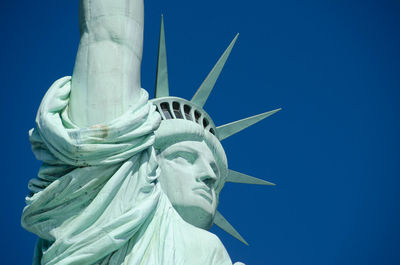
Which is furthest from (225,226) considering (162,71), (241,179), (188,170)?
(162,71)

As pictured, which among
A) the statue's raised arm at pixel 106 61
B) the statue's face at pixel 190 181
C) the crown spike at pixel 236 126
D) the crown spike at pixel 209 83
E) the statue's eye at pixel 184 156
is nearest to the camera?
the statue's raised arm at pixel 106 61

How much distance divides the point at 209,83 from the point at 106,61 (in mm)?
4037

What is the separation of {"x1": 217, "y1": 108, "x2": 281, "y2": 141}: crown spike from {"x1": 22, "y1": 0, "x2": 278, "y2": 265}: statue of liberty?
3.88 metres

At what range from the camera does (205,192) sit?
9164 mm

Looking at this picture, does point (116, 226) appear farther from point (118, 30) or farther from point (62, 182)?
point (118, 30)

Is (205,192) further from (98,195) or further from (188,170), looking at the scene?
(98,195)

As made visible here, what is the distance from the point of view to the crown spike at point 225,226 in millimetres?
11023

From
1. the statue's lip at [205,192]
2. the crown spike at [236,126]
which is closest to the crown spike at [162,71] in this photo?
the crown spike at [236,126]

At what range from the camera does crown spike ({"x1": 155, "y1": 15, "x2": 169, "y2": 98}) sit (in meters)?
10.7

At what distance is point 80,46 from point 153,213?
1869 millimetres

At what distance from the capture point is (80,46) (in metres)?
A: 7.32

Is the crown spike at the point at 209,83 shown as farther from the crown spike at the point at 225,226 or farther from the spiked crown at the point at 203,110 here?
the crown spike at the point at 225,226

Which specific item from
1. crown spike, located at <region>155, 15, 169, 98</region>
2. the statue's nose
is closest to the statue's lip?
the statue's nose

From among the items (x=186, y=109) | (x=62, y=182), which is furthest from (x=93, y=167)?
(x=186, y=109)
